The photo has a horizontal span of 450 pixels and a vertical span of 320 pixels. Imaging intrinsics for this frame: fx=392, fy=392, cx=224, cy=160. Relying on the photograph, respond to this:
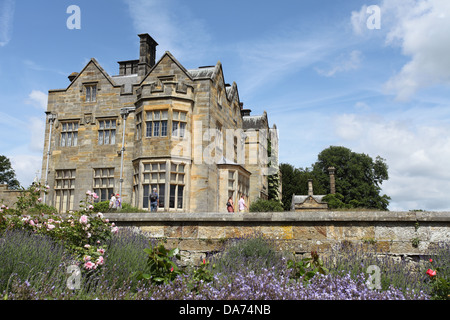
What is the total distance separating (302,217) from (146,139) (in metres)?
15.7

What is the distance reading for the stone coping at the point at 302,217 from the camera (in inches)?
323

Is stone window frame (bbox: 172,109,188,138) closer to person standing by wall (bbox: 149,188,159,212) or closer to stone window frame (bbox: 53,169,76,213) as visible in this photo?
person standing by wall (bbox: 149,188,159,212)

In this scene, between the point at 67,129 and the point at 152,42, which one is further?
the point at 152,42

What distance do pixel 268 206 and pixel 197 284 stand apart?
71.6 ft

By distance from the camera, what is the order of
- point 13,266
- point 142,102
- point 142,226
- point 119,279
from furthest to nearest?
point 142,102 < point 142,226 < point 119,279 < point 13,266

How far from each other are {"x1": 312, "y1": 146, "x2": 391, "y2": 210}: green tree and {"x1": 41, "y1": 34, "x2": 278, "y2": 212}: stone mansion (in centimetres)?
3899

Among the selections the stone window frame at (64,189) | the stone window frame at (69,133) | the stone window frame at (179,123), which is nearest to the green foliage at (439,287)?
the stone window frame at (179,123)

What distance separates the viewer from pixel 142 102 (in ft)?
76.3

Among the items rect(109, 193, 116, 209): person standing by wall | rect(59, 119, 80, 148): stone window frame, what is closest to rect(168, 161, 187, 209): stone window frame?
rect(109, 193, 116, 209): person standing by wall

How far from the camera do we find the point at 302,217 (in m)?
8.62

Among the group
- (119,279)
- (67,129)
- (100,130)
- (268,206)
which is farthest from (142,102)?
(119,279)

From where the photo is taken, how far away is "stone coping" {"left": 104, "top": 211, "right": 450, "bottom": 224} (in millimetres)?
8195

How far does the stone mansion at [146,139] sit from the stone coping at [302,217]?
12.1m
